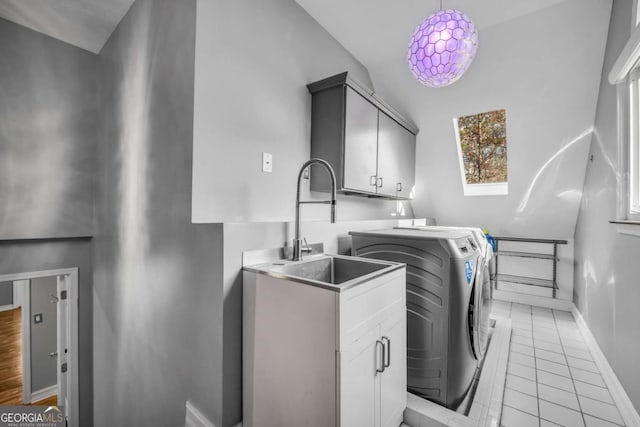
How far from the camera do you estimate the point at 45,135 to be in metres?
2.50

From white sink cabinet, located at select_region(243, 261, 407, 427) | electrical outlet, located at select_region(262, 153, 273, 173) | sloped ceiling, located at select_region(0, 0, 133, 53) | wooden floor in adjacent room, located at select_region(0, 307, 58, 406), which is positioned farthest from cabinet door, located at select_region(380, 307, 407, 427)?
wooden floor in adjacent room, located at select_region(0, 307, 58, 406)

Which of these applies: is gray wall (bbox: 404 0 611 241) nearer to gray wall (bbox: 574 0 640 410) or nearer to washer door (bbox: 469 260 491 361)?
gray wall (bbox: 574 0 640 410)

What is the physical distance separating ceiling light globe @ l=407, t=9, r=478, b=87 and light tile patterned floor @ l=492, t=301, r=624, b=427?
2006mm

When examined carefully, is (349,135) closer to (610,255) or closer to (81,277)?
(610,255)

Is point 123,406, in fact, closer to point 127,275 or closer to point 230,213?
point 127,275

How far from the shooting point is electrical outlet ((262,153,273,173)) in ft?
6.08

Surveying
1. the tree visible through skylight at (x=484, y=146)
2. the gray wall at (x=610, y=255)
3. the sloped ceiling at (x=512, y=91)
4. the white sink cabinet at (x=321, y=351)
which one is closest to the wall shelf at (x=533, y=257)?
the sloped ceiling at (x=512, y=91)

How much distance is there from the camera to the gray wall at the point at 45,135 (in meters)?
2.33

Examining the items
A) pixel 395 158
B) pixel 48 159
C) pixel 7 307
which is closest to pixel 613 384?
pixel 395 158

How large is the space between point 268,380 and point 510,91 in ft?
10.5

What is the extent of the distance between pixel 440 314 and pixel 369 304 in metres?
0.72

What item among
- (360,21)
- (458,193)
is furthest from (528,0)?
(458,193)

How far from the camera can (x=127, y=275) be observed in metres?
2.08

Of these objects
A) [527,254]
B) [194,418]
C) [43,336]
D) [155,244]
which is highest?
[155,244]
